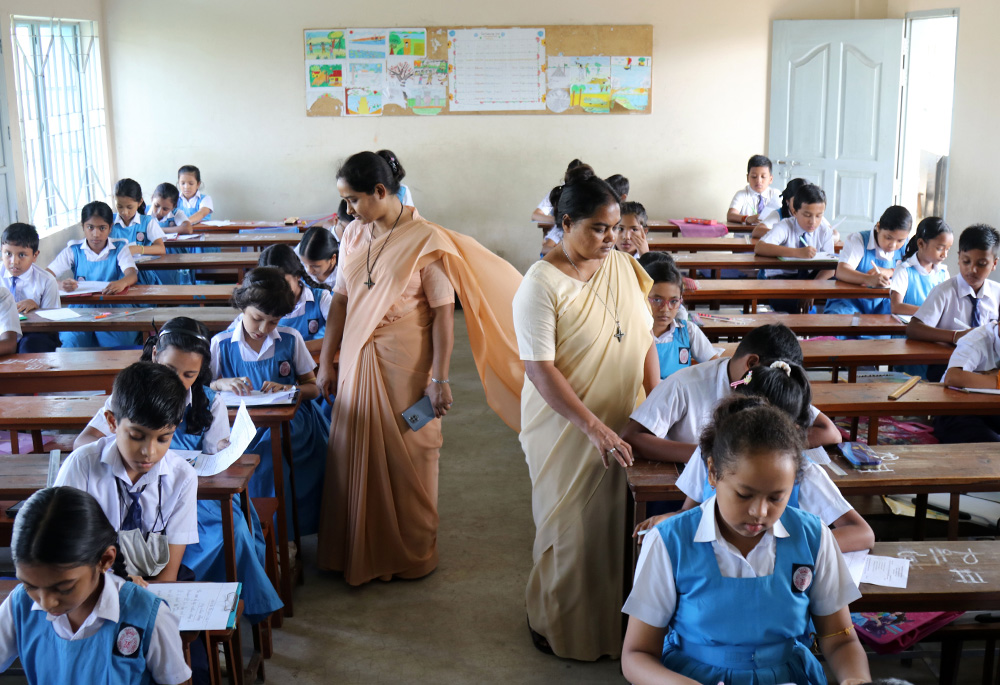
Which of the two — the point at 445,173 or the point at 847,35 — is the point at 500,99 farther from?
the point at 847,35

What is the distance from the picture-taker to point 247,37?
8023mm

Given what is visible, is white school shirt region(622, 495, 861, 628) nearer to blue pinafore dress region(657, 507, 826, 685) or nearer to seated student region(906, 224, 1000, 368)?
blue pinafore dress region(657, 507, 826, 685)

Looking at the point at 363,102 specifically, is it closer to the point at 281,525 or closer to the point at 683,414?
the point at 281,525

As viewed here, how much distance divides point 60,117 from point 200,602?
250 inches

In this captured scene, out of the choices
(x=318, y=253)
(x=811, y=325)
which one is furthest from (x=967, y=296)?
(x=318, y=253)

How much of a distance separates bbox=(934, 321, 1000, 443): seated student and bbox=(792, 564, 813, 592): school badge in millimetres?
1963

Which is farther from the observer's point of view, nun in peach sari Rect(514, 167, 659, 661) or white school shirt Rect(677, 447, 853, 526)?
nun in peach sari Rect(514, 167, 659, 661)

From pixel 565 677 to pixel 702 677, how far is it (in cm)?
113

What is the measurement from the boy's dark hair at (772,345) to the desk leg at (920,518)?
1.10m

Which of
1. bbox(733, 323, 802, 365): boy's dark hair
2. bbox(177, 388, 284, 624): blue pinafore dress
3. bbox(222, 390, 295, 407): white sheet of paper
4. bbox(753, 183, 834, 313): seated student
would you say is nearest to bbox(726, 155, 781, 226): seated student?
bbox(753, 183, 834, 313): seated student

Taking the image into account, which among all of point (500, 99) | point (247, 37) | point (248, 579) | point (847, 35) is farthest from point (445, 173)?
point (248, 579)

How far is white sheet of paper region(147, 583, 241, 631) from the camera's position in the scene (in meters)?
1.85

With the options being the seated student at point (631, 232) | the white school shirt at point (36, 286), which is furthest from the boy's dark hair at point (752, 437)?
the white school shirt at point (36, 286)

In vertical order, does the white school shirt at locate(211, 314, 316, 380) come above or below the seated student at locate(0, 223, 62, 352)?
below
